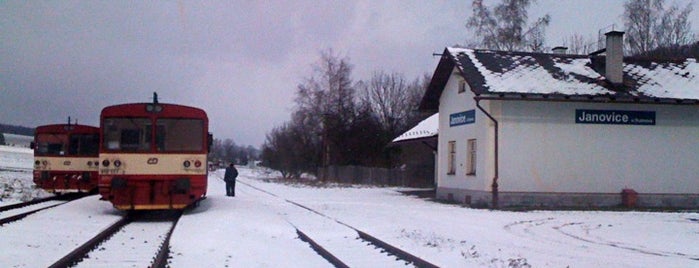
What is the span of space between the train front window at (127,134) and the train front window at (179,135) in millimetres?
281

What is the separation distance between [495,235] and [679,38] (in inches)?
1425

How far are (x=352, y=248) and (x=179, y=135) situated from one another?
700 centimetres

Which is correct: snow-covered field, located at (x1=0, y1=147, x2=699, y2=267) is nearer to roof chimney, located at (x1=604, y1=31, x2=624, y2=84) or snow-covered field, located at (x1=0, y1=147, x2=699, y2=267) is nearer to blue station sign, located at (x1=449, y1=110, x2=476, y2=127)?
blue station sign, located at (x1=449, y1=110, x2=476, y2=127)

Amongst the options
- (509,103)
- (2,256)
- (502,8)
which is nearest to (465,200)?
(509,103)

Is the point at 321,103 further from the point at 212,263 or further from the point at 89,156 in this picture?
the point at 212,263

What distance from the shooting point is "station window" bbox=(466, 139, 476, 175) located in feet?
79.6

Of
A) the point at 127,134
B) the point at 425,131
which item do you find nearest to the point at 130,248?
the point at 127,134

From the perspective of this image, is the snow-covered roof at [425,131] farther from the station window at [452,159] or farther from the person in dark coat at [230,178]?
the person in dark coat at [230,178]

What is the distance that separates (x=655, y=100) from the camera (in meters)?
22.5

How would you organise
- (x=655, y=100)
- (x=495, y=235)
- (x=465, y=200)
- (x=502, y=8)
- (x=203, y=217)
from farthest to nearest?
(x=502, y=8), (x=465, y=200), (x=655, y=100), (x=203, y=217), (x=495, y=235)

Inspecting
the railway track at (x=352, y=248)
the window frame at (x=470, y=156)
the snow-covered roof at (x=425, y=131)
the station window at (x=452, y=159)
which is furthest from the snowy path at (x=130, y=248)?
the snow-covered roof at (x=425, y=131)

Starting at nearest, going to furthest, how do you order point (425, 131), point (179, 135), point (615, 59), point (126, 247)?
1. point (126, 247)
2. point (179, 135)
3. point (615, 59)
4. point (425, 131)

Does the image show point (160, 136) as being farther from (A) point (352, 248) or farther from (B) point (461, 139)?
(B) point (461, 139)

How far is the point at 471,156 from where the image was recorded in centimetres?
2452
